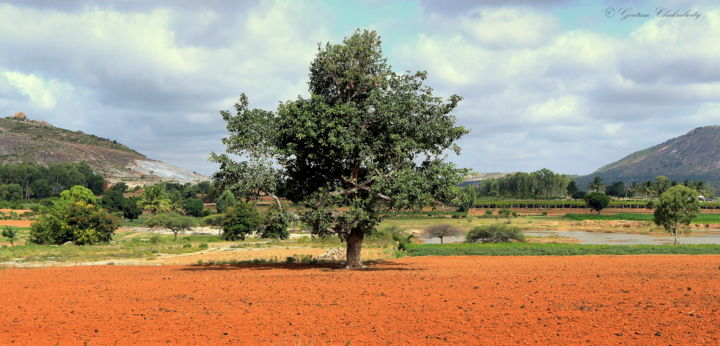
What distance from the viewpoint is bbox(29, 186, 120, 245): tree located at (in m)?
60.6

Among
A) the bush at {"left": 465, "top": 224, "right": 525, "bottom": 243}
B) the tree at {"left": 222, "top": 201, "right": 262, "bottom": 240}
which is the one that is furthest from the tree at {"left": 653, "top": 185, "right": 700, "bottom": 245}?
the tree at {"left": 222, "top": 201, "right": 262, "bottom": 240}

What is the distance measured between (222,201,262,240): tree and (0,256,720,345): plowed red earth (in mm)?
54512

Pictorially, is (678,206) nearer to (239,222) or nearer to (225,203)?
(239,222)

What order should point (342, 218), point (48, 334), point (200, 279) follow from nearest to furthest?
point (48, 334)
point (200, 279)
point (342, 218)

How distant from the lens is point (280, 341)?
1117cm

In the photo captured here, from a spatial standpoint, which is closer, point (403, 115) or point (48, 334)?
point (48, 334)

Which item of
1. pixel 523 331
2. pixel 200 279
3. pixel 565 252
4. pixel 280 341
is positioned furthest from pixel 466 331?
pixel 565 252

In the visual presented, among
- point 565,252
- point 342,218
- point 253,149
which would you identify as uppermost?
point 253,149

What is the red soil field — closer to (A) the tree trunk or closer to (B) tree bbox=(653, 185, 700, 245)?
(B) tree bbox=(653, 185, 700, 245)

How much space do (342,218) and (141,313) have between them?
41.5 ft

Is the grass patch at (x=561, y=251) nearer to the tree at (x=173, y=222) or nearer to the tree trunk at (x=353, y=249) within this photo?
the tree trunk at (x=353, y=249)

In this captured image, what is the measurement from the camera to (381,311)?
1384cm

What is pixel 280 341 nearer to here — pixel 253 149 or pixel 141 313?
pixel 141 313

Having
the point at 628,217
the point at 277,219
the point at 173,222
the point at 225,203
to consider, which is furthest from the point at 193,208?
the point at 277,219
